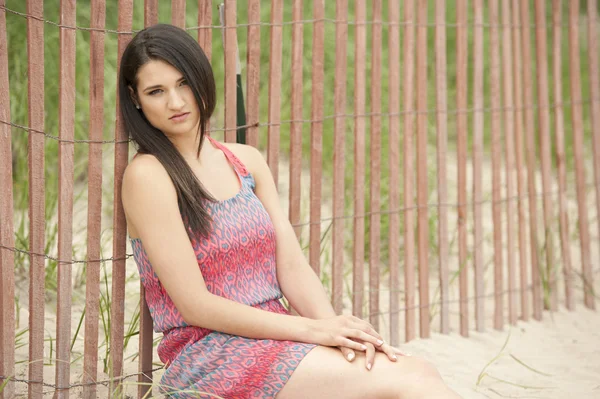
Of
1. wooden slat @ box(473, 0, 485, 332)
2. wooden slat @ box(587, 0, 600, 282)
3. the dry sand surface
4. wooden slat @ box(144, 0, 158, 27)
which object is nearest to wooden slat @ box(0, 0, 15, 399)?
wooden slat @ box(144, 0, 158, 27)

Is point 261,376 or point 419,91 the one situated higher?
point 419,91

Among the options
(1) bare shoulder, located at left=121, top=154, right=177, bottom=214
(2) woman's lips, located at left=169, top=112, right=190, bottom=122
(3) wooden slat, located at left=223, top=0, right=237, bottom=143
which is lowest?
(1) bare shoulder, located at left=121, top=154, right=177, bottom=214

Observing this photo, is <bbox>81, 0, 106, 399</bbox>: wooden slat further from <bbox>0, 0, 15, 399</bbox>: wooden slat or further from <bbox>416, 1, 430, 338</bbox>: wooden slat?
<bbox>416, 1, 430, 338</bbox>: wooden slat

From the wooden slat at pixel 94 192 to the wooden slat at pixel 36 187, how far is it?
0.13m

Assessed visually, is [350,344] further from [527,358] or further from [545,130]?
[545,130]

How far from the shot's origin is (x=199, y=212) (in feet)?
7.05

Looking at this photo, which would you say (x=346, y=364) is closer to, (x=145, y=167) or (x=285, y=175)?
(x=145, y=167)

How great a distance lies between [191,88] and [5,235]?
2.22ft

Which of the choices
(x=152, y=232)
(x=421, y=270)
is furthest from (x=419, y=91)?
(x=152, y=232)

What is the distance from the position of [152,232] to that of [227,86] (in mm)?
693

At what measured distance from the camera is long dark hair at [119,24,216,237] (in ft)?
7.02

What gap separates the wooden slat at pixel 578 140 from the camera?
375 cm

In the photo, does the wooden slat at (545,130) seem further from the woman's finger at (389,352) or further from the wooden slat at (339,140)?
the woman's finger at (389,352)

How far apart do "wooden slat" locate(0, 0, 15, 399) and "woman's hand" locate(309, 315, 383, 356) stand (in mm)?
878
